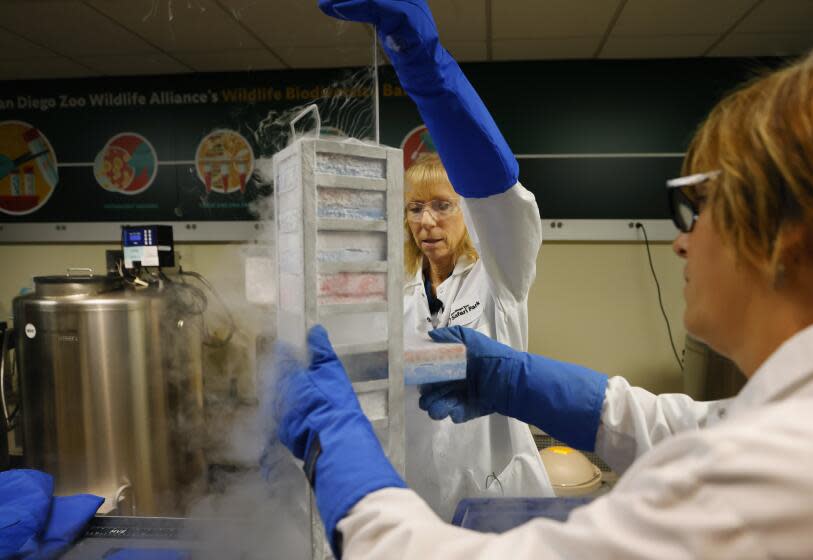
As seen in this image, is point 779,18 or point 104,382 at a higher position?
point 779,18

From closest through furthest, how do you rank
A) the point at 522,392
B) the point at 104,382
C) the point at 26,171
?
the point at 522,392
the point at 104,382
the point at 26,171

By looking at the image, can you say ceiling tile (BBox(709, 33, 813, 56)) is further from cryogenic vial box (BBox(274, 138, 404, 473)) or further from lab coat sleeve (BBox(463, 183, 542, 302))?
cryogenic vial box (BBox(274, 138, 404, 473))

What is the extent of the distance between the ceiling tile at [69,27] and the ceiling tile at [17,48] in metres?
0.07

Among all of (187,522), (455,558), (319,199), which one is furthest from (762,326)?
(187,522)

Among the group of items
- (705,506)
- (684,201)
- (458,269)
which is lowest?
(705,506)

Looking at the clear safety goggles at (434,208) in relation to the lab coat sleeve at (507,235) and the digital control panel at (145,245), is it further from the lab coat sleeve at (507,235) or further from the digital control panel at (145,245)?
the digital control panel at (145,245)

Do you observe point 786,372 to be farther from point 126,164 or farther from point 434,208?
point 126,164

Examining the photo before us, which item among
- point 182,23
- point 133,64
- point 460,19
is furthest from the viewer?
point 460,19

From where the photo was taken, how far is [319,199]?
0.75 metres

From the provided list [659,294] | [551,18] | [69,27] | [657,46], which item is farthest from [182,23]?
[659,294]

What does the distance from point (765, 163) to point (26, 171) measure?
3801 mm

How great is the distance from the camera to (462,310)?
1.48 m

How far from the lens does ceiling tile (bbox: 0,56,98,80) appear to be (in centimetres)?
205

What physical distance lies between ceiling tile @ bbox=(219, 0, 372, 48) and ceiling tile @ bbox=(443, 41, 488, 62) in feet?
4.83
